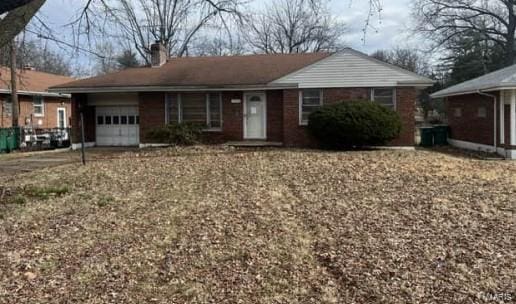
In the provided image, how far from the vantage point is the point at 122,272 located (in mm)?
5645

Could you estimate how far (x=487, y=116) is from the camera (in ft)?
64.0

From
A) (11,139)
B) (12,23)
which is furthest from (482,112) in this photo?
(11,139)

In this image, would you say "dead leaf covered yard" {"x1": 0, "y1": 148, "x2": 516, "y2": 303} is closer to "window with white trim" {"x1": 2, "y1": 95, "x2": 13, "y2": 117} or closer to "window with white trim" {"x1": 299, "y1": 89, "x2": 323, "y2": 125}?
"window with white trim" {"x1": 299, "y1": 89, "x2": 323, "y2": 125}

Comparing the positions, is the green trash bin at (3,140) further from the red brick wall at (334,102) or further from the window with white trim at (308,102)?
the window with white trim at (308,102)

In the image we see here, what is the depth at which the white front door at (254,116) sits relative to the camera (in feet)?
68.1

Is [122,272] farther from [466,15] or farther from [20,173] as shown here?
[466,15]

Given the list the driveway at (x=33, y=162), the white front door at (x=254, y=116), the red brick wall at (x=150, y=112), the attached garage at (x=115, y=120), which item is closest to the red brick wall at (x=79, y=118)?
the attached garage at (x=115, y=120)

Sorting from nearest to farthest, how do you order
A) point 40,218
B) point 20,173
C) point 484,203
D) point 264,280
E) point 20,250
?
point 264,280
point 20,250
point 40,218
point 484,203
point 20,173

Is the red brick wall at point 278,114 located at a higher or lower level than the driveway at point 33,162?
higher

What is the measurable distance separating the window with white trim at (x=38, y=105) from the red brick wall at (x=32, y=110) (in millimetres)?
247

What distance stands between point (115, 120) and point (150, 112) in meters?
2.58

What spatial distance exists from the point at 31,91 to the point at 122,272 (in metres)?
27.1

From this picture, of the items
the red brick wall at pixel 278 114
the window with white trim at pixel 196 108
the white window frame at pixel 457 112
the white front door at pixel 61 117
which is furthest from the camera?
the white front door at pixel 61 117

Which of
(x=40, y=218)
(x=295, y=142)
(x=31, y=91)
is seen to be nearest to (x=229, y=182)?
(x=40, y=218)
